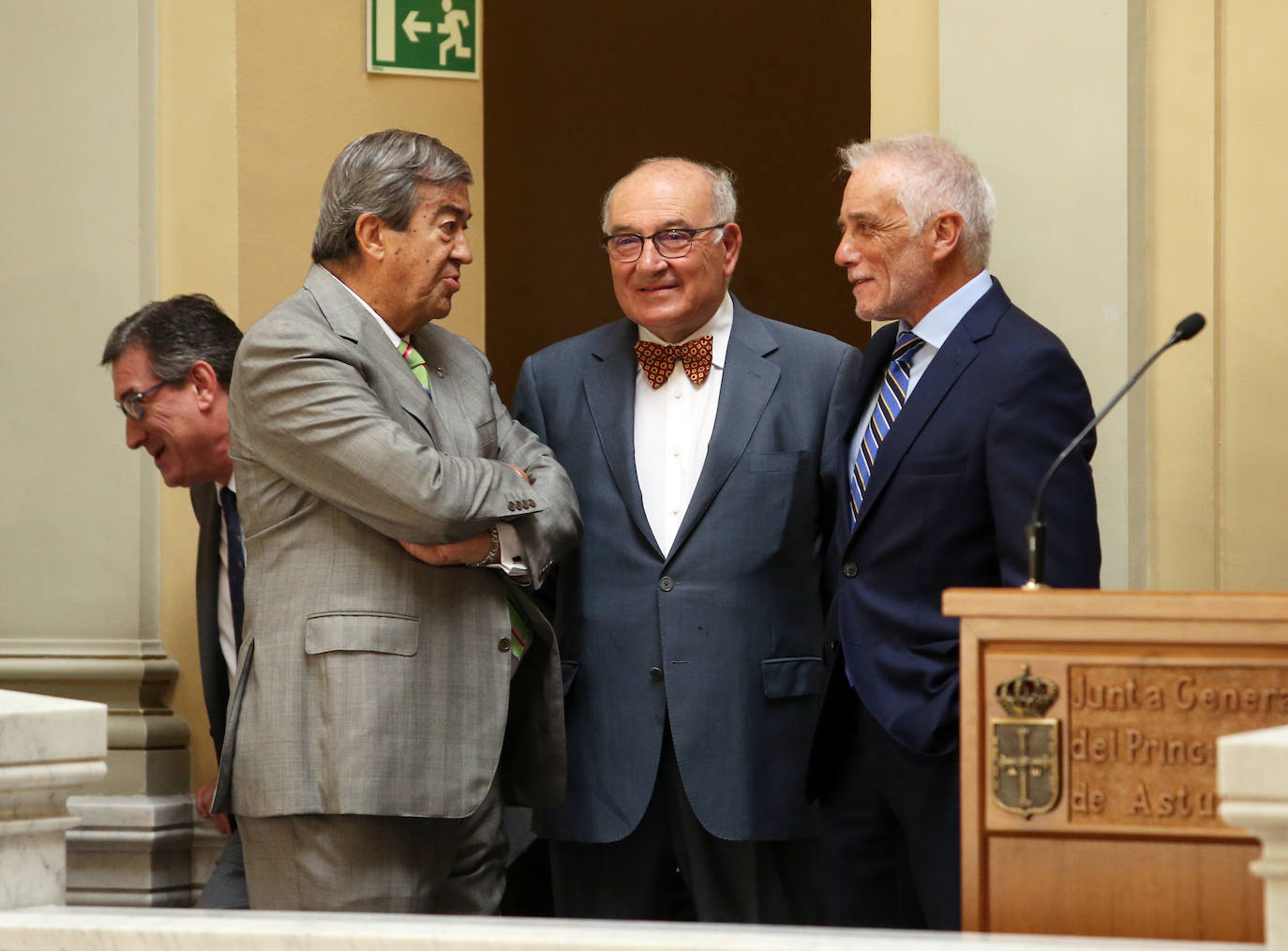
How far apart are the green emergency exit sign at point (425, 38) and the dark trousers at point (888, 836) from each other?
8.05ft

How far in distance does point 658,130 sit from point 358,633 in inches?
164

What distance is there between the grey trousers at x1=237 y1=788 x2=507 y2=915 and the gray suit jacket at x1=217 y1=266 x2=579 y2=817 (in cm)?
6

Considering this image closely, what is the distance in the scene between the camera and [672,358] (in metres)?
3.54

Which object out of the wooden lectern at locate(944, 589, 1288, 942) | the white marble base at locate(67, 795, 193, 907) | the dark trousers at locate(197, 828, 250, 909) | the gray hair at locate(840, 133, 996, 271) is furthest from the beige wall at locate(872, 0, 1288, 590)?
the white marble base at locate(67, 795, 193, 907)

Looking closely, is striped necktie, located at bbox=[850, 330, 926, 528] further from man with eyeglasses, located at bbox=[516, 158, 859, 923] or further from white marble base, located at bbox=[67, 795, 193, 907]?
white marble base, located at bbox=[67, 795, 193, 907]

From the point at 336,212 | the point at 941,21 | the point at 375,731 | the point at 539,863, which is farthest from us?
the point at 539,863

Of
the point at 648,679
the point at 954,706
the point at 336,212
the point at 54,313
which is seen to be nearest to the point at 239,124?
the point at 54,313

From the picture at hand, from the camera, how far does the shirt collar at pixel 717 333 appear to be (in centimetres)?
354

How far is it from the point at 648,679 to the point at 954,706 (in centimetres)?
73

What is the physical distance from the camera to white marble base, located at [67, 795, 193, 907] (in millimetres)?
4238

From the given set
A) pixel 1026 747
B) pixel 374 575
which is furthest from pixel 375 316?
pixel 1026 747

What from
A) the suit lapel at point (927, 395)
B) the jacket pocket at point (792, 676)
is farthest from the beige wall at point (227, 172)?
the suit lapel at point (927, 395)

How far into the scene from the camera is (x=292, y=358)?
10.1 feet

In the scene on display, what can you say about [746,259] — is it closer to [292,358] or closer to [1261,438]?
[1261,438]
